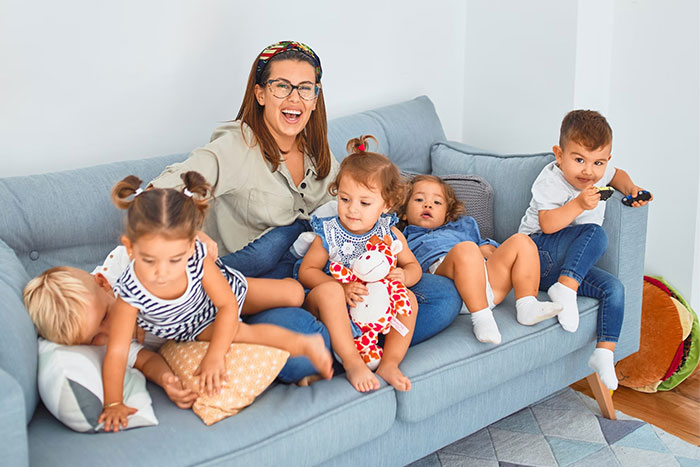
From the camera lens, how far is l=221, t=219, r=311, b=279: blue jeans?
6.71 ft

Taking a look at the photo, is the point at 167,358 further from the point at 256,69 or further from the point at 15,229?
the point at 256,69

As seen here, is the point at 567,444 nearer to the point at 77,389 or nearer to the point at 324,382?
the point at 324,382

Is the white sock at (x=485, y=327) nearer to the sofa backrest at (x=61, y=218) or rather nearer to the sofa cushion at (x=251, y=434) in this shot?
the sofa cushion at (x=251, y=434)

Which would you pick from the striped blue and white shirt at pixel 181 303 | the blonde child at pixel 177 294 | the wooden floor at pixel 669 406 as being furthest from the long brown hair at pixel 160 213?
the wooden floor at pixel 669 406

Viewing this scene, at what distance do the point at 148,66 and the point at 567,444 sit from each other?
1796 mm

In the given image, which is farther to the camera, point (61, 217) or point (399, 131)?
point (399, 131)

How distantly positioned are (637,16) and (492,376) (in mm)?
1643

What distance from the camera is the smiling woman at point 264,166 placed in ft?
6.68

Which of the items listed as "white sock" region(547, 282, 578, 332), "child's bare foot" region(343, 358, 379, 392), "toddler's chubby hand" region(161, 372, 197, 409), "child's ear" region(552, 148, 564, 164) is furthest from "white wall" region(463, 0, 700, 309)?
"toddler's chubby hand" region(161, 372, 197, 409)

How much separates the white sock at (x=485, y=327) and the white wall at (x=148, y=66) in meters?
1.18

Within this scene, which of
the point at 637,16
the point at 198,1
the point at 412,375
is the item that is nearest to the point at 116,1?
the point at 198,1

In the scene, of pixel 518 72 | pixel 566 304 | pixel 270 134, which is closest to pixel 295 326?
pixel 270 134

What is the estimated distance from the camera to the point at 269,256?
2076mm

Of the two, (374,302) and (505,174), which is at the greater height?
(505,174)
